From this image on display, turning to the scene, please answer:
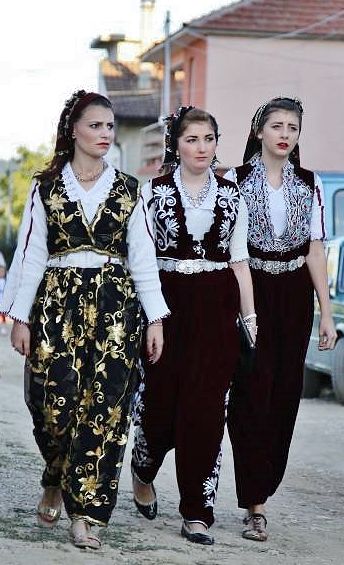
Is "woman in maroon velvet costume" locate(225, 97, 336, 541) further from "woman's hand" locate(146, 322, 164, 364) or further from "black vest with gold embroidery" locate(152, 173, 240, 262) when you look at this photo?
"woman's hand" locate(146, 322, 164, 364)

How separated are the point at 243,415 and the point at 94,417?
1040 millimetres

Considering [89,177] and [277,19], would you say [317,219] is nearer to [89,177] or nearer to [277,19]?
[89,177]

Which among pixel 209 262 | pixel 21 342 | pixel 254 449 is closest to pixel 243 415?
pixel 254 449

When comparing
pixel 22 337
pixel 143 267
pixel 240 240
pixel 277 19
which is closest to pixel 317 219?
pixel 240 240

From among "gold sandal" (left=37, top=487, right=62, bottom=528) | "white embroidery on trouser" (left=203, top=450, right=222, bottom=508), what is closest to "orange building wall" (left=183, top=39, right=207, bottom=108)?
"white embroidery on trouser" (left=203, top=450, right=222, bottom=508)

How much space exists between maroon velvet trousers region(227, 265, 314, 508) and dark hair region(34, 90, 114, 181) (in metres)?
1.20

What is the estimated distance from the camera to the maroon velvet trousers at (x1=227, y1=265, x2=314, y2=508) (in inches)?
283

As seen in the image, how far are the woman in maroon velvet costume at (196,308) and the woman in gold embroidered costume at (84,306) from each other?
1.18 feet

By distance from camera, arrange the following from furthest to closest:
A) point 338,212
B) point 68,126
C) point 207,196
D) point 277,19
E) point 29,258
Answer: point 277,19 < point 338,212 < point 207,196 < point 68,126 < point 29,258

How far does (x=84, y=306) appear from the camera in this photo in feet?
21.0

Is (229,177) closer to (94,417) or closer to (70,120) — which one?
(70,120)

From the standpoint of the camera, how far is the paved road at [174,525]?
6273 mm

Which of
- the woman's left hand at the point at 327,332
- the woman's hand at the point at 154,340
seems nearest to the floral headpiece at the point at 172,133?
the woman's hand at the point at 154,340

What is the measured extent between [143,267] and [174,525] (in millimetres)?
1419
